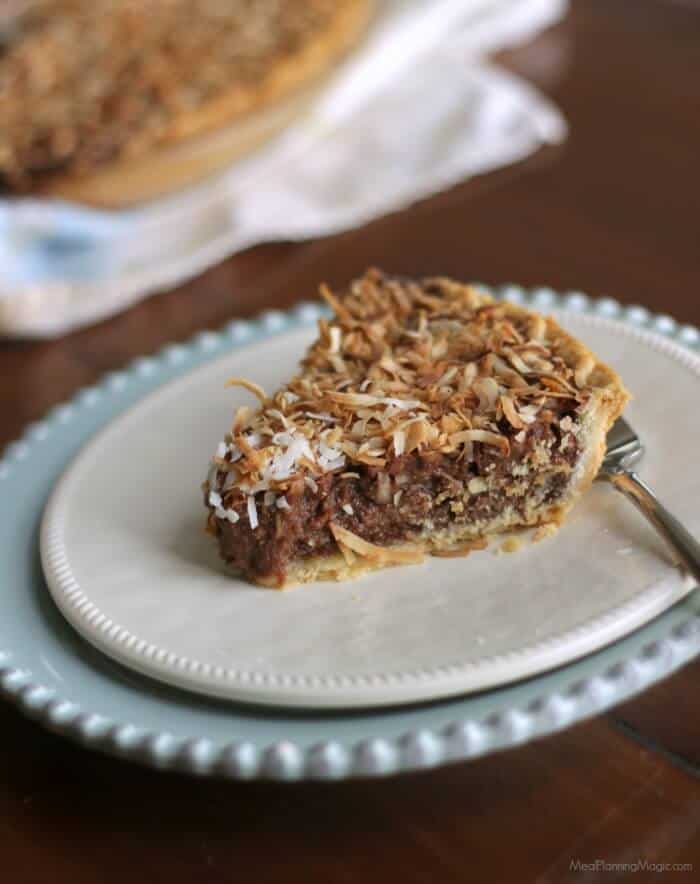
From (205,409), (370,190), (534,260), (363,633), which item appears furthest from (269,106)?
(363,633)

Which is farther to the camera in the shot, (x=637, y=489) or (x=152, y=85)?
(x=152, y=85)

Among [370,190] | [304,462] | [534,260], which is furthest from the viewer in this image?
[370,190]

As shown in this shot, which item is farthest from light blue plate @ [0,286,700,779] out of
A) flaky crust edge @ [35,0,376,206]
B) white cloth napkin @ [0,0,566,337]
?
flaky crust edge @ [35,0,376,206]

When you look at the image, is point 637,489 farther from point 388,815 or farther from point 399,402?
point 388,815

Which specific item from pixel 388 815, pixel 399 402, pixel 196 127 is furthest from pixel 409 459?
pixel 196 127

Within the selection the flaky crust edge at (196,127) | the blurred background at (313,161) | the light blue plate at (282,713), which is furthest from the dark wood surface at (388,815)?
the flaky crust edge at (196,127)

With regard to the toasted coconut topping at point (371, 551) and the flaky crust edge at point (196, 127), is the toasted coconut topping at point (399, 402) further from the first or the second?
the flaky crust edge at point (196, 127)

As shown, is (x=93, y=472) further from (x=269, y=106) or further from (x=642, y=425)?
(x=269, y=106)
